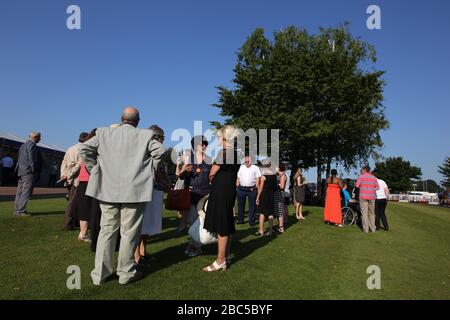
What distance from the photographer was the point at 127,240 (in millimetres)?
4449

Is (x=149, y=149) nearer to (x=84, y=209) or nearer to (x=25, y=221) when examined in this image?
(x=84, y=209)

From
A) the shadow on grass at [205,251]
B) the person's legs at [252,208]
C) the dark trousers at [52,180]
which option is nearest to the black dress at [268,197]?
the shadow on grass at [205,251]

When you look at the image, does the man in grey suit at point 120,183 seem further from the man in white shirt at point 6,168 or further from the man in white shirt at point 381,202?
the man in white shirt at point 6,168

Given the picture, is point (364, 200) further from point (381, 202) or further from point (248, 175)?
point (248, 175)

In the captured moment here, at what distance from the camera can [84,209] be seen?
6.90 m

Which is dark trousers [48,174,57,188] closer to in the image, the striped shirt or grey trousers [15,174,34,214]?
grey trousers [15,174,34,214]

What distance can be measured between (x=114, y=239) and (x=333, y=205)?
30.2 feet

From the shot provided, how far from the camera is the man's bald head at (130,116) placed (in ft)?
15.2

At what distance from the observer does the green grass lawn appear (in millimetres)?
4289

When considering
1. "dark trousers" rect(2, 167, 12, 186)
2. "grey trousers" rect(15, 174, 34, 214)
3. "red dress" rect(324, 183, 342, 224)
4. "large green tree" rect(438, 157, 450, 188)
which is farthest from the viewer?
"large green tree" rect(438, 157, 450, 188)

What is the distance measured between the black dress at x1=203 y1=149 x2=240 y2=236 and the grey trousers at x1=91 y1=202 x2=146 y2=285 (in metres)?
1.29

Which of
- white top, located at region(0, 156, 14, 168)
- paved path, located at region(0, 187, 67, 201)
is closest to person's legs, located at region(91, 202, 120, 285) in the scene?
paved path, located at region(0, 187, 67, 201)

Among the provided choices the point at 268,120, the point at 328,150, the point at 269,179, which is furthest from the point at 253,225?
the point at 328,150

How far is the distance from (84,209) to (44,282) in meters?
2.62
